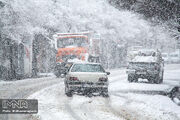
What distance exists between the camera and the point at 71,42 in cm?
2273

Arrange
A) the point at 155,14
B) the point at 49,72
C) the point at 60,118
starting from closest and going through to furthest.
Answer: the point at 60,118
the point at 155,14
the point at 49,72

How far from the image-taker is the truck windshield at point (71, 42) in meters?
22.5

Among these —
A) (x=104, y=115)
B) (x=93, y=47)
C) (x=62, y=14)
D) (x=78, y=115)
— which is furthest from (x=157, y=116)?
(x=62, y=14)

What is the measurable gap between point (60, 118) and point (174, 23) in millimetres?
8552

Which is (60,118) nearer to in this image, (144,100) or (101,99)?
(101,99)

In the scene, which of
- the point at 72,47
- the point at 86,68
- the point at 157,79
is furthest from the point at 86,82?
the point at 72,47

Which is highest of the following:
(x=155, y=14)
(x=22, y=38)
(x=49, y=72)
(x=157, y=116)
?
(x=155, y=14)

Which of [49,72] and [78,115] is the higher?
[78,115]

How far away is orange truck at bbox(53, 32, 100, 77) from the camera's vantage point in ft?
73.0

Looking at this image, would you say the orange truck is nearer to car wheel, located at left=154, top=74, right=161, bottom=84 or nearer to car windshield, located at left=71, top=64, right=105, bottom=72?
car wheel, located at left=154, top=74, right=161, bottom=84

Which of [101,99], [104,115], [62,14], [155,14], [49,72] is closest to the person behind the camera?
[104,115]

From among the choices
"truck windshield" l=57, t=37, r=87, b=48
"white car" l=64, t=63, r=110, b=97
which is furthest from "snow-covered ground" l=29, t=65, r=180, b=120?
"truck windshield" l=57, t=37, r=87, b=48

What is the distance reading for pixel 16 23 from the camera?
930 inches

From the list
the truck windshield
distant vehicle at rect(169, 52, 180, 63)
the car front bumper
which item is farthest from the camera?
distant vehicle at rect(169, 52, 180, 63)
